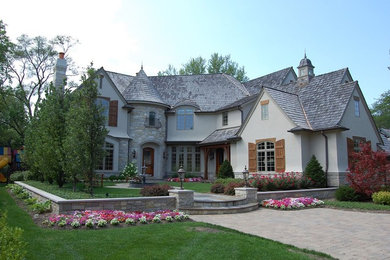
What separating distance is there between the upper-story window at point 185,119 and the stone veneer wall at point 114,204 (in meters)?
14.9

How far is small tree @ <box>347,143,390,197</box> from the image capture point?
12.8 m

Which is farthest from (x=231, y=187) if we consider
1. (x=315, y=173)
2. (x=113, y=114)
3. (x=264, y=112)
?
(x=113, y=114)

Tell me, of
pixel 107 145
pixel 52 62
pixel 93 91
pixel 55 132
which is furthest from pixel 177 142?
pixel 52 62

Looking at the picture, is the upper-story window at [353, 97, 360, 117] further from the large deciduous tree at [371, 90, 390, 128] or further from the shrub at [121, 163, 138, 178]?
the large deciduous tree at [371, 90, 390, 128]

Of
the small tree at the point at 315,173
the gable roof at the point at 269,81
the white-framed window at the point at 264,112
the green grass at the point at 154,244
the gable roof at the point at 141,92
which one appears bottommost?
the green grass at the point at 154,244

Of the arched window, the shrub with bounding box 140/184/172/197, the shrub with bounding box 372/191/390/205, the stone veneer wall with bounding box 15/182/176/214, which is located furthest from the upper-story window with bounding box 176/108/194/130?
the stone veneer wall with bounding box 15/182/176/214

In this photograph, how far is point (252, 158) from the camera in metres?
18.2

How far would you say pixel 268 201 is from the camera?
11.7 meters

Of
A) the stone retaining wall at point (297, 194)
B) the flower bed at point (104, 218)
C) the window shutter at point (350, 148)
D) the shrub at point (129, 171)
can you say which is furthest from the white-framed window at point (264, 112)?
the flower bed at point (104, 218)

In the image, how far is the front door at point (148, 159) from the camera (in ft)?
77.2

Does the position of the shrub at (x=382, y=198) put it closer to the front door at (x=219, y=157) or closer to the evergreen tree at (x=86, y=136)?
the evergreen tree at (x=86, y=136)

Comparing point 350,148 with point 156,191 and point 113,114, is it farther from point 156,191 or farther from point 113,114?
point 113,114

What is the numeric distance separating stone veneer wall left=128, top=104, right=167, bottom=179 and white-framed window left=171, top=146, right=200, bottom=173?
955 millimetres

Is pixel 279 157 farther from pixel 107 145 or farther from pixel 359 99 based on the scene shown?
pixel 107 145
